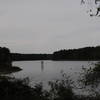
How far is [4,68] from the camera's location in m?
85.1

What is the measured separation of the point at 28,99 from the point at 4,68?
76.3 meters

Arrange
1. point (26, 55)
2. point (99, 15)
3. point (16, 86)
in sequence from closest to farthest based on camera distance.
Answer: point (99, 15) < point (16, 86) < point (26, 55)

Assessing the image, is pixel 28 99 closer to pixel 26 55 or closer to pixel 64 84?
pixel 64 84

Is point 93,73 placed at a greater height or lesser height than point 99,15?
lesser

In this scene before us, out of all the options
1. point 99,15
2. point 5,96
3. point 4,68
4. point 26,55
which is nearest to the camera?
point 99,15

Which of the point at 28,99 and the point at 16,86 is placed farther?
the point at 16,86

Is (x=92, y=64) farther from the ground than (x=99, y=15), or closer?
closer

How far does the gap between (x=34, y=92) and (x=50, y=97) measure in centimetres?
108

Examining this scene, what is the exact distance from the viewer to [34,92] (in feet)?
39.4

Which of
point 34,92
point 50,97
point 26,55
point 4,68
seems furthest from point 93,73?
point 26,55

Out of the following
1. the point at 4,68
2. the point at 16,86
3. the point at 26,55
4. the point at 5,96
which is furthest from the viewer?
the point at 26,55

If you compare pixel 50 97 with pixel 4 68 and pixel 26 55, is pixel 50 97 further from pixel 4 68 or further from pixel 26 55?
pixel 26 55

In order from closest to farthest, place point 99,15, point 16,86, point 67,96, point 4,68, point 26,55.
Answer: point 99,15, point 67,96, point 16,86, point 4,68, point 26,55

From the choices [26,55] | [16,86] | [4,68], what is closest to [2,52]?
[4,68]
